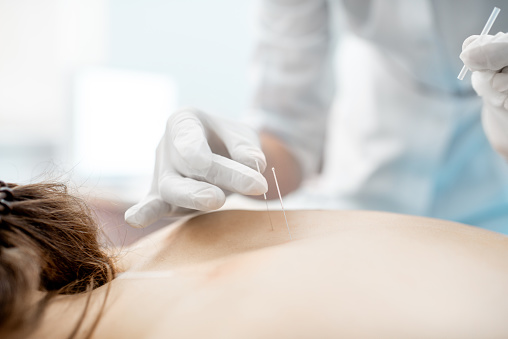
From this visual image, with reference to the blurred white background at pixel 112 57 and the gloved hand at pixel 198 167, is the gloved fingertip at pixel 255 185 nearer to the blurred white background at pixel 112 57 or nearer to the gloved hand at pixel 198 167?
the gloved hand at pixel 198 167

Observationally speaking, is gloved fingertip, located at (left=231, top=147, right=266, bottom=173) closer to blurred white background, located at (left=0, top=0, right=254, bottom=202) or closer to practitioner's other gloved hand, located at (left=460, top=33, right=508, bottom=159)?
practitioner's other gloved hand, located at (left=460, top=33, right=508, bottom=159)

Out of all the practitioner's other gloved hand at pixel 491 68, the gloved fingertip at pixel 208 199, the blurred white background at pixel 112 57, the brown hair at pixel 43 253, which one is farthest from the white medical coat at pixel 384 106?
the blurred white background at pixel 112 57

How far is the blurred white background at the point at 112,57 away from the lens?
323 cm

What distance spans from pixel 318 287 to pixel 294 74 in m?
1.13

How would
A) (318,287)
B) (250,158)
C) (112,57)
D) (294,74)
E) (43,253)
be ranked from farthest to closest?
(112,57) < (294,74) < (250,158) < (43,253) < (318,287)

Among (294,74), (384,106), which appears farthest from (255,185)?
(294,74)

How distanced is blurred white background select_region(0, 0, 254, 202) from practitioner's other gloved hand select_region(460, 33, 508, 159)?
2.64 meters

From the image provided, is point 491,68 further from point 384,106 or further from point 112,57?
point 112,57

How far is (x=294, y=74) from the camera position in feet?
5.04

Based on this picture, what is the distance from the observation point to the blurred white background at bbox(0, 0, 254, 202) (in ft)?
10.6

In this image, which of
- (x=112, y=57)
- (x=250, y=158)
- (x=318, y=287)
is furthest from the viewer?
(x=112, y=57)

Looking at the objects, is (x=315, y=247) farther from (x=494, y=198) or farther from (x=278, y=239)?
(x=494, y=198)

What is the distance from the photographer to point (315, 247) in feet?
1.93

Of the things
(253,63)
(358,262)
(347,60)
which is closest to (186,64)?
(253,63)
